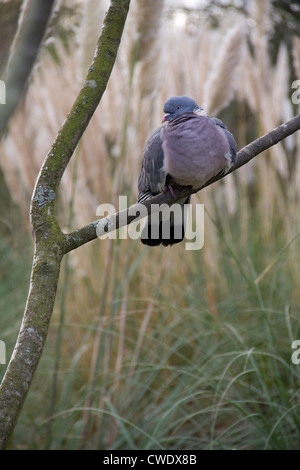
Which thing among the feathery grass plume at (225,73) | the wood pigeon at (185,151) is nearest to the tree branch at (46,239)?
the wood pigeon at (185,151)

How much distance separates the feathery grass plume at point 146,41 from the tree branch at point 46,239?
1.03 m

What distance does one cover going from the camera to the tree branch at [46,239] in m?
0.64

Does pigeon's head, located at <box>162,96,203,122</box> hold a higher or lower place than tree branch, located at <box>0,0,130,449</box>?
higher

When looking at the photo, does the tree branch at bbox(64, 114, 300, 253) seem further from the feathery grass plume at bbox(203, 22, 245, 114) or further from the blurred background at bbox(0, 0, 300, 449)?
the feathery grass plume at bbox(203, 22, 245, 114)

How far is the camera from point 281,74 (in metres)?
2.71

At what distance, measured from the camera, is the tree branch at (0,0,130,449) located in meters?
0.64

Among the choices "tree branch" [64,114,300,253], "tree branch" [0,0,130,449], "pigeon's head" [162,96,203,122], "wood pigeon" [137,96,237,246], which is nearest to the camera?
"tree branch" [0,0,130,449]

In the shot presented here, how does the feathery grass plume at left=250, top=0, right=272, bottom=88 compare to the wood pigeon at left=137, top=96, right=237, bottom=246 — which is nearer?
the wood pigeon at left=137, top=96, right=237, bottom=246

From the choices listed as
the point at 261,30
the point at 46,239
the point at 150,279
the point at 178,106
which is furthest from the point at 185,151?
the point at 261,30

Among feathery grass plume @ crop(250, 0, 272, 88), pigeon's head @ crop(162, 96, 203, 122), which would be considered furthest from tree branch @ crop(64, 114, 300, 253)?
feathery grass plume @ crop(250, 0, 272, 88)

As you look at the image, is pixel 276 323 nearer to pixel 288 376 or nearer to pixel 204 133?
pixel 288 376

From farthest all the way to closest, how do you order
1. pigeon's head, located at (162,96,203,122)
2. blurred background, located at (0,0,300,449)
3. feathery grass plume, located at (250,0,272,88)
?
feathery grass plume, located at (250,0,272,88)
blurred background, located at (0,0,300,449)
pigeon's head, located at (162,96,203,122)

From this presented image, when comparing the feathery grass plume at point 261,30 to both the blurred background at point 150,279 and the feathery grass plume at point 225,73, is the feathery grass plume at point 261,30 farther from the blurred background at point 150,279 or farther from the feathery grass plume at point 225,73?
the feathery grass plume at point 225,73
